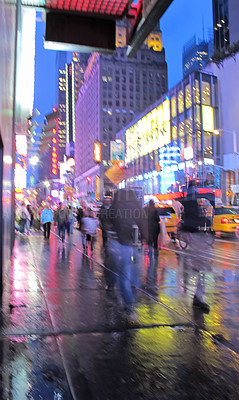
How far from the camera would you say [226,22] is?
78.9 metres

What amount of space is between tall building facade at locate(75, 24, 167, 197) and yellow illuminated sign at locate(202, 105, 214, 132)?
66261 mm

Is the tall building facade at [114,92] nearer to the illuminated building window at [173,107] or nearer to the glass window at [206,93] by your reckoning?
the illuminated building window at [173,107]

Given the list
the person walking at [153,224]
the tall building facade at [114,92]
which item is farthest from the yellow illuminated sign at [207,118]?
the tall building facade at [114,92]

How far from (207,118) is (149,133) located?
16.8m

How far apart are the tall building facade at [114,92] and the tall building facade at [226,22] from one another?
131 ft

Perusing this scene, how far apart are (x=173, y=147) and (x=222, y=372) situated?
172 ft

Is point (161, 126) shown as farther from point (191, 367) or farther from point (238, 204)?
point (191, 367)

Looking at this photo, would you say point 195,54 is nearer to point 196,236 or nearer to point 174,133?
point 174,133

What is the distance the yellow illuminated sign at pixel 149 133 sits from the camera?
58500 millimetres

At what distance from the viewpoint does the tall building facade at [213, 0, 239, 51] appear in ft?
238

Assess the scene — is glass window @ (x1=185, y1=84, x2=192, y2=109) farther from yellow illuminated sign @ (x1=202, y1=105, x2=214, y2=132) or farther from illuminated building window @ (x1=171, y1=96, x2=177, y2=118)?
illuminated building window @ (x1=171, y1=96, x2=177, y2=118)

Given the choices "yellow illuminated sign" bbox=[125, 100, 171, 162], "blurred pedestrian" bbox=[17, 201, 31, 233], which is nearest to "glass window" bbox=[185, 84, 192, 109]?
"yellow illuminated sign" bbox=[125, 100, 171, 162]

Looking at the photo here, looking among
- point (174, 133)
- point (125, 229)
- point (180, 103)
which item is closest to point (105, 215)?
point (125, 229)

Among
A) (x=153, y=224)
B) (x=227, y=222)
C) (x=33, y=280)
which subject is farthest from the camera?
(x=227, y=222)
